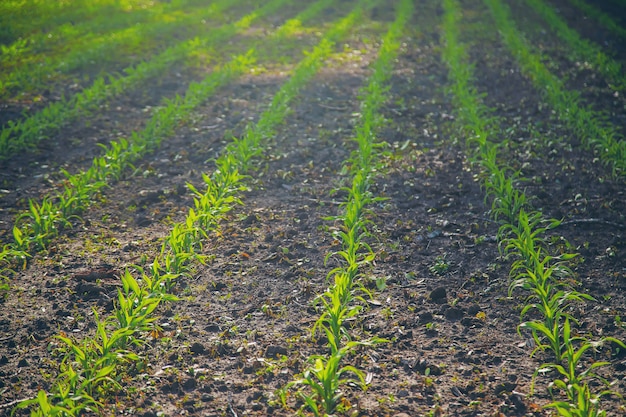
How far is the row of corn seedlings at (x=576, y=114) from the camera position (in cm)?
626

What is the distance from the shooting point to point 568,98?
8.11 meters

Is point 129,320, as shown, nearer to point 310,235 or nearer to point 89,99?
point 310,235

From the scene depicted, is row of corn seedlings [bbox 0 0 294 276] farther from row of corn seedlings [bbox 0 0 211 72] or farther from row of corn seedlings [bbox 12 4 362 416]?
row of corn seedlings [bbox 0 0 211 72]

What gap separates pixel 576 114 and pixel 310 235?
412 centimetres

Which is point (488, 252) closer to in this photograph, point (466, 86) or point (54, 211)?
point (54, 211)

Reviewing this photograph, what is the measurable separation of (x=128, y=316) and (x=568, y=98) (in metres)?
6.50

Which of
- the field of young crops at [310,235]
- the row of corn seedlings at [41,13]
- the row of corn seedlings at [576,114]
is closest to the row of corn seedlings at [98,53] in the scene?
the field of young crops at [310,235]

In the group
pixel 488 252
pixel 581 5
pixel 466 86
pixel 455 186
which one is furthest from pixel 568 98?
pixel 581 5

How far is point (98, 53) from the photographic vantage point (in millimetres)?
10516

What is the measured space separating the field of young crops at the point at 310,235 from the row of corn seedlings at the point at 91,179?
32 millimetres

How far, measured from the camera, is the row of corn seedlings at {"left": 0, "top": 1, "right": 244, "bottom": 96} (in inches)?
352

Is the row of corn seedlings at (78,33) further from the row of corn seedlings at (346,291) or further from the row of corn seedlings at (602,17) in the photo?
the row of corn seedlings at (602,17)

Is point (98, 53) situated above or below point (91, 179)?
above

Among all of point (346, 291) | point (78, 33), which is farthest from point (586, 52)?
point (78, 33)
